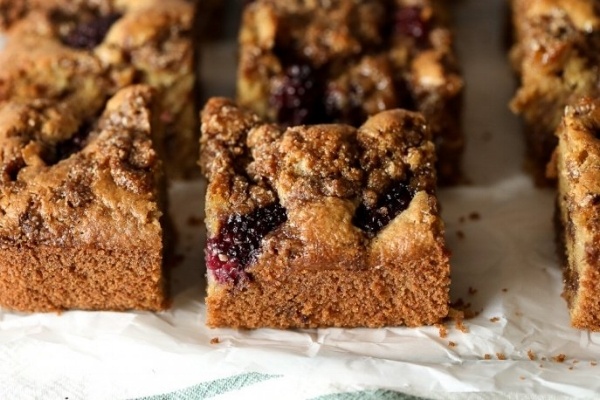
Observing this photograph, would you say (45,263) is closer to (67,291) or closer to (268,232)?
(67,291)

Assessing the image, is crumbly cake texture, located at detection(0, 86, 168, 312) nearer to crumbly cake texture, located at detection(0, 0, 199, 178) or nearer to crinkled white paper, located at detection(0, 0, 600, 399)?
crinkled white paper, located at detection(0, 0, 600, 399)

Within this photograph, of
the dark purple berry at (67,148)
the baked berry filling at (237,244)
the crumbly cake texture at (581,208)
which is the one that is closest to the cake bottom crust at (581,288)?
the crumbly cake texture at (581,208)

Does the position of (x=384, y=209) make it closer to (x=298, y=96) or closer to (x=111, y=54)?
(x=298, y=96)

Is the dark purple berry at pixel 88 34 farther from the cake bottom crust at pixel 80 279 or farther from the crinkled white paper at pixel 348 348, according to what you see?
the cake bottom crust at pixel 80 279

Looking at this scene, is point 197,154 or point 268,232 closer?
point 268,232

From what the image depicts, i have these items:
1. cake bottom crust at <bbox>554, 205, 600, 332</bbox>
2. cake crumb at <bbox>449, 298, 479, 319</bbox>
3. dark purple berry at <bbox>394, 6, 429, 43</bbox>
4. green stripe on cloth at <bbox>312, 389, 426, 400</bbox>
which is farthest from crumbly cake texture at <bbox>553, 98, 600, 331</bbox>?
dark purple berry at <bbox>394, 6, 429, 43</bbox>

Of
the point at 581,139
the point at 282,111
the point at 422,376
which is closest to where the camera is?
the point at 422,376

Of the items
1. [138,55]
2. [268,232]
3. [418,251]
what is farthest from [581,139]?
[138,55]
